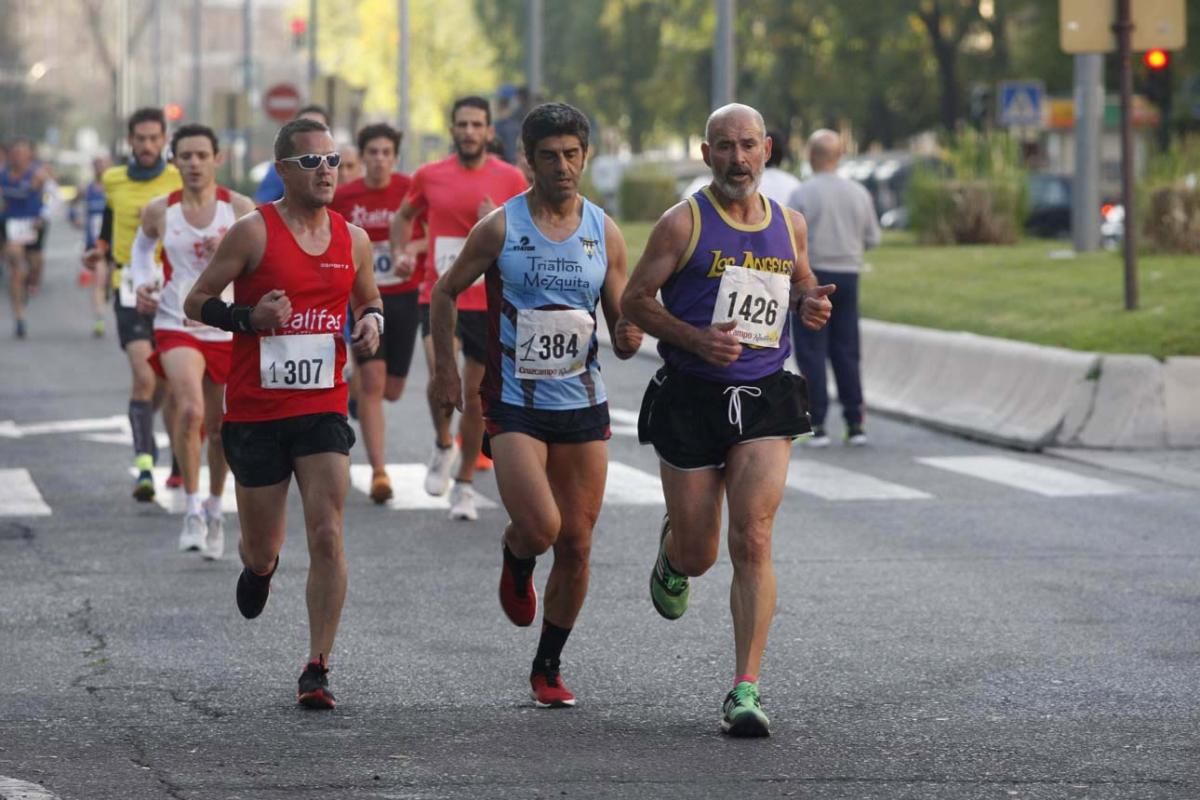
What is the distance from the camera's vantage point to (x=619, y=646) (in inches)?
342

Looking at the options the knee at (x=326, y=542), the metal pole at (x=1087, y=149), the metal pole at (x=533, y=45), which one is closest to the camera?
the knee at (x=326, y=542)

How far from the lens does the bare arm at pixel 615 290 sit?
7.57 m

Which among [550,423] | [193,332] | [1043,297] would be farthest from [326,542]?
[1043,297]

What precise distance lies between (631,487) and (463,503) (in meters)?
1.54

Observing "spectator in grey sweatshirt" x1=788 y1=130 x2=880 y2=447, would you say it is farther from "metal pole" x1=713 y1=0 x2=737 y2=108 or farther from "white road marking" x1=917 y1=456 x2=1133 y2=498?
"metal pole" x1=713 y1=0 x2=737 y2=108

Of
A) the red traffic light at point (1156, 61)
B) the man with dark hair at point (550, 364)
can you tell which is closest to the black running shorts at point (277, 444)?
the man with dark hair at point (550, 364)

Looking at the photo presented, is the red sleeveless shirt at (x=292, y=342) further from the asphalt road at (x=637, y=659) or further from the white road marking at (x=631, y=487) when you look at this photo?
the white road marking at (x=631, y=487)

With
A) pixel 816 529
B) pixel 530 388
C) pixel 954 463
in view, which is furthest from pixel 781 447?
pixel 954 463

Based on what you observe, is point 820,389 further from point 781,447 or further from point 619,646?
point 781,447

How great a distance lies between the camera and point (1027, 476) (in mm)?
14039

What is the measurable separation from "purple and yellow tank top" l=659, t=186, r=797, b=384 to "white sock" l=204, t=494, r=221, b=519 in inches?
157

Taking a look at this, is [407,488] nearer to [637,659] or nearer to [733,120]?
[637,659]

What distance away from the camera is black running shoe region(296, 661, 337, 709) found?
7.42 m

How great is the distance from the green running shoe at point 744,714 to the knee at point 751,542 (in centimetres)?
40
